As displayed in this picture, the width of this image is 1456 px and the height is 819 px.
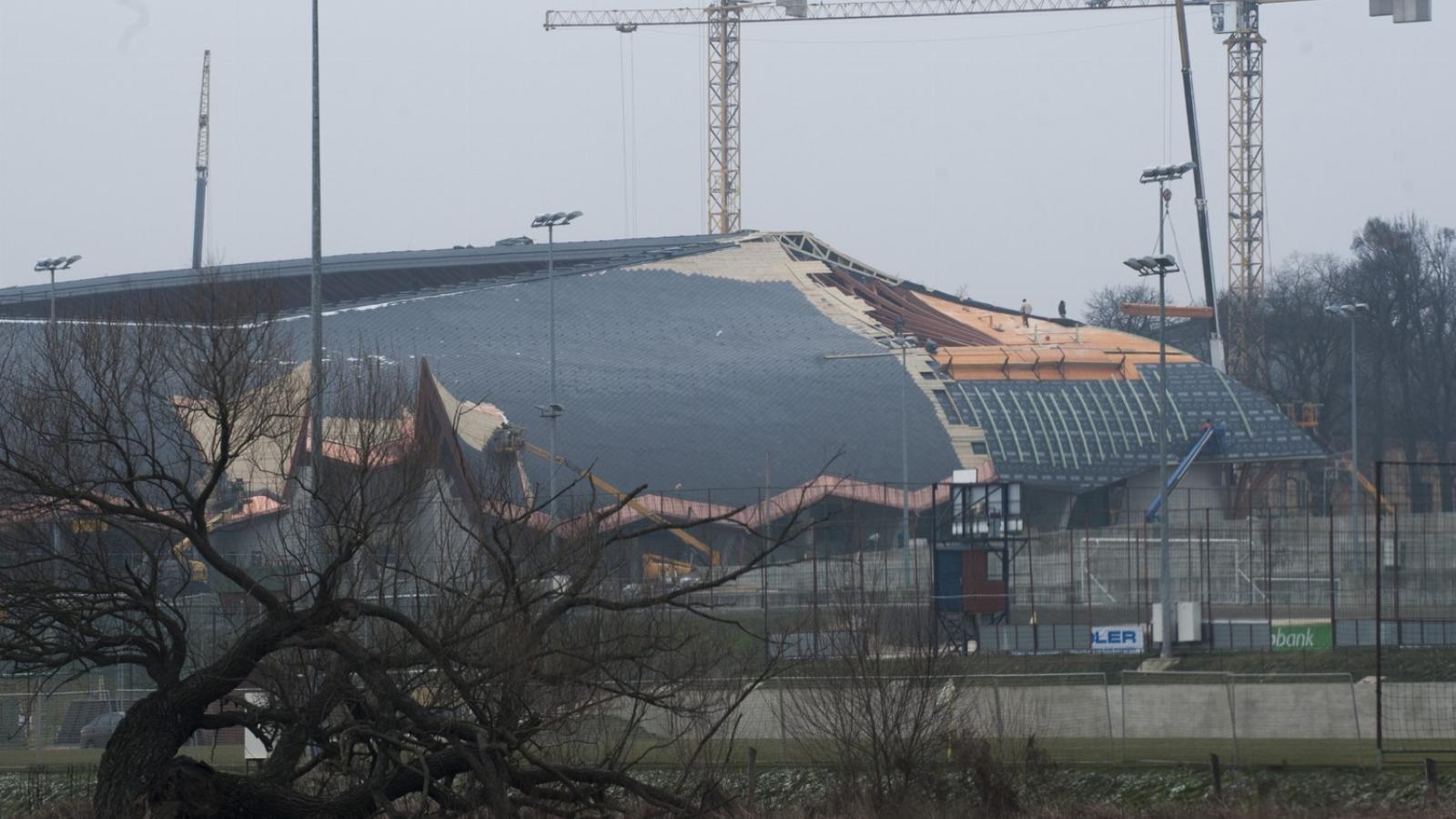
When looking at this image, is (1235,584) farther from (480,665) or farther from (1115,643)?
(480,665)

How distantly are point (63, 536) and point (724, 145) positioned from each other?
104m

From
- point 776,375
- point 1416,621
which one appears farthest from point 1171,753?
point 776,375

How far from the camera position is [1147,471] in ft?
230

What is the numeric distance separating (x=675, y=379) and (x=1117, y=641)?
125ft

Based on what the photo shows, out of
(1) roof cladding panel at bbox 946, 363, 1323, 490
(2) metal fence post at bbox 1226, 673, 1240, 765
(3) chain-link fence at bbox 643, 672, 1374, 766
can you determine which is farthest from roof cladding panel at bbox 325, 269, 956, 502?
(2) metal fence post at bbox 1226, 673, 1240, 765

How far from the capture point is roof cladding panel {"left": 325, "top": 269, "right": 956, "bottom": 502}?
6738 centimetres

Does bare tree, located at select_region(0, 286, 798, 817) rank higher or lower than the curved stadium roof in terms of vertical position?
lower

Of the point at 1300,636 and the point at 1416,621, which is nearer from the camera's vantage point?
the point at 1416,621

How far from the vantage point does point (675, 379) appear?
7219 centimetres

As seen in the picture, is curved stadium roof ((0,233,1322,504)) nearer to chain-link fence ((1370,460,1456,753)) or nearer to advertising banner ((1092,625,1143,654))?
chain-link fence ((1370,460,1456,753))

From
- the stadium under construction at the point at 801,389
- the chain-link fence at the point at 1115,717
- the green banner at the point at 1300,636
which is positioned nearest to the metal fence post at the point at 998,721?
the chain-link fence at the point at 1115,717

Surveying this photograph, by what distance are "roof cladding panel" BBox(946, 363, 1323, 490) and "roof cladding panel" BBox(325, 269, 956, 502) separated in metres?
2.62

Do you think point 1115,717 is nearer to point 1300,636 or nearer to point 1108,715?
point 1108,715

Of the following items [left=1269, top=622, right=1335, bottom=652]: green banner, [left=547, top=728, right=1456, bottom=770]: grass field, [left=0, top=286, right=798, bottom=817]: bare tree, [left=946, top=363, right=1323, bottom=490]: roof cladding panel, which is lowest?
[left=547, top=728, right=1456, bottom=770]: grass field
